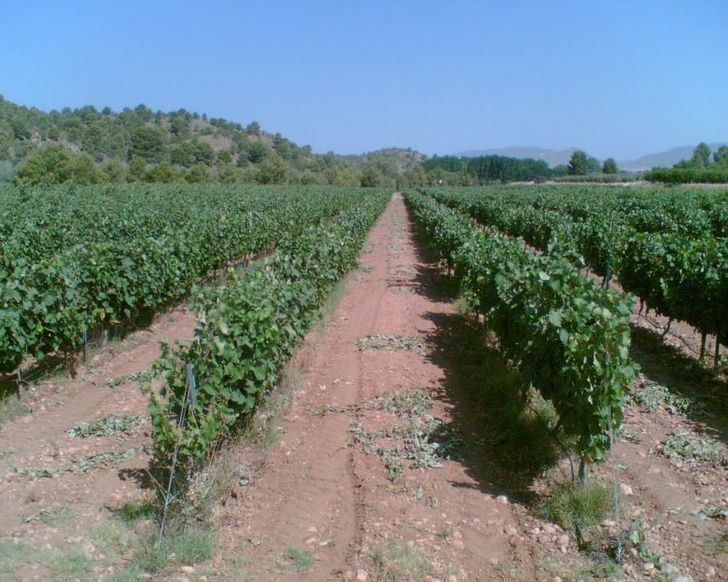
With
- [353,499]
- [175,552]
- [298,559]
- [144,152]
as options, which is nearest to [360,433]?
[353,499]

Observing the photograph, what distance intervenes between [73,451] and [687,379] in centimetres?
789

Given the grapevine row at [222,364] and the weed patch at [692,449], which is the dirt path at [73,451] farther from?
the weed patch at [692,449]

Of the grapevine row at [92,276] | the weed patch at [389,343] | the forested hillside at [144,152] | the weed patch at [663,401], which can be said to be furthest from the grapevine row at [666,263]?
the forested hillside at [144,152]

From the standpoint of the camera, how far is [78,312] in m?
8.13

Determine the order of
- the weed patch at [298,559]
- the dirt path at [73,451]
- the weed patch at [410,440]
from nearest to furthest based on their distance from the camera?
the weed patch at [298,559]
the dirt path at [73,451]
the weed patch at [410,440]

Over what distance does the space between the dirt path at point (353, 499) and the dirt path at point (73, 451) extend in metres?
1.27

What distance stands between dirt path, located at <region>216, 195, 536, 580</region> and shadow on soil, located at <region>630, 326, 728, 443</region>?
9.32ft

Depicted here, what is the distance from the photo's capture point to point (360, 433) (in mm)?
6219

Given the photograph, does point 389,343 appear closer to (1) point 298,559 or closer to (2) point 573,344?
(2) point 573,344

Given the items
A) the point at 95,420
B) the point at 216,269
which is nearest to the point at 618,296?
the point at 95,420

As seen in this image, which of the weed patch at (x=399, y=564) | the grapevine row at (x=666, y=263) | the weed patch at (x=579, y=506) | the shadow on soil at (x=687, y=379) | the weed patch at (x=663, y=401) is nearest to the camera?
the weed patch at (x=399, y=564)

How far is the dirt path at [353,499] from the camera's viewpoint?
422 cm

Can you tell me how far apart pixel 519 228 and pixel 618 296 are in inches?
653

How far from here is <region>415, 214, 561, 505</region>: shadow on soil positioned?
17.9 feet
